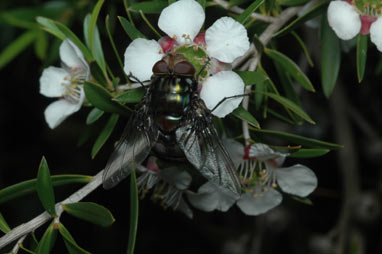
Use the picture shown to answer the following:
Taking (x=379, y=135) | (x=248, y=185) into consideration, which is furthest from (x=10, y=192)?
(x=379, y=135)

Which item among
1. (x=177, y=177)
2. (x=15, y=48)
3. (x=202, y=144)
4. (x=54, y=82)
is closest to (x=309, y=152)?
(x=202, y=144)

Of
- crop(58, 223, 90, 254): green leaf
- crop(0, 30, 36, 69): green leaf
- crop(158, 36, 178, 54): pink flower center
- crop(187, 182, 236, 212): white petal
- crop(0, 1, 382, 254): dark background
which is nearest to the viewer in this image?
crop(58, 223, 90, 254): green leaf

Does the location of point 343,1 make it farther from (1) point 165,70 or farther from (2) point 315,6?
(1) point 165,70

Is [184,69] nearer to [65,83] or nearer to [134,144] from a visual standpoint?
[134,144]

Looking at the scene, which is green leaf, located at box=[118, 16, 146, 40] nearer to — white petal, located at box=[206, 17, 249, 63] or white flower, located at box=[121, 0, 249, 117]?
white flower, located at box=[121, 0, 249, 117]

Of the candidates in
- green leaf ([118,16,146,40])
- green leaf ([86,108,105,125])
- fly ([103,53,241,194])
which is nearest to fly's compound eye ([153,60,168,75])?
fly ([103,53,241,194])
